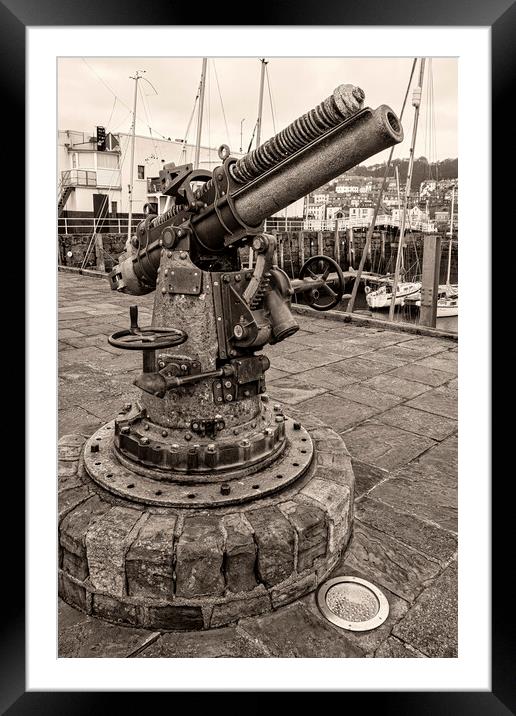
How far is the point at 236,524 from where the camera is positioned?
2.09 metres

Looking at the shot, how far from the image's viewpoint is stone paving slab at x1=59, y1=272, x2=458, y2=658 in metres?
1.97

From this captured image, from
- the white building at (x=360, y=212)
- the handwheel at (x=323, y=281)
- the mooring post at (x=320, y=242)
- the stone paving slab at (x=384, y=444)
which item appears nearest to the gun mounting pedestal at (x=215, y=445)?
the handwheel at (x=323, y=281)

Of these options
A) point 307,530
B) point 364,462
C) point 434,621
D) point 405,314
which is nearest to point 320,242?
point 405,314

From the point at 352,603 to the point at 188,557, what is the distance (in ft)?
2.57

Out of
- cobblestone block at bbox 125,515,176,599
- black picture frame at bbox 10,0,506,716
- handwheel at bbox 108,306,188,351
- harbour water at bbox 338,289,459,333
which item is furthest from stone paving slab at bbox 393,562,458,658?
harbour water at bbox 338,289,459,333

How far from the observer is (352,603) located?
86.0 inches

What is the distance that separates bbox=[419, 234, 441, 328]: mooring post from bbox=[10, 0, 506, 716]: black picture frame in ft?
19.4

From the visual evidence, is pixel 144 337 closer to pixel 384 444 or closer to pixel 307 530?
pixel 307 530

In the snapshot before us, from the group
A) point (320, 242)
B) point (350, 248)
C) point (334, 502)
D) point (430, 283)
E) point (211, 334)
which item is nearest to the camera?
point (334, 502)

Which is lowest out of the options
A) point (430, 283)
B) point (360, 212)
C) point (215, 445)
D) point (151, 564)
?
point (151, 564)

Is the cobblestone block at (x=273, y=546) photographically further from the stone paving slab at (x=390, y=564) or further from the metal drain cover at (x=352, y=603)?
the stone paving slab at (x=390, y=564)

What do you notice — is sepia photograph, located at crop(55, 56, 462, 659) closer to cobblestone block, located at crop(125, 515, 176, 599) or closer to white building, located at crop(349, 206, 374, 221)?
cobblestone block, located at crop(125, 515, 176, 599)
